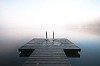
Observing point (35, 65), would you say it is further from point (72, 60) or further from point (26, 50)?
point (72, 60)

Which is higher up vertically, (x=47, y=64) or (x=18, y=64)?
(x=47, y=64)

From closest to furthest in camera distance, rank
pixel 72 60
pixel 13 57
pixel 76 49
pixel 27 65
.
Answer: pixel 27 65 < pixel 76 49 < pixel 72 60 < pixel 13 57

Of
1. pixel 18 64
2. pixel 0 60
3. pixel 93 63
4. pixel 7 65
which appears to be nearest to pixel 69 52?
pixel 93 63

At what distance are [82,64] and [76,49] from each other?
5.38 ft

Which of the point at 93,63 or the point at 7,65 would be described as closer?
the point at 7,65

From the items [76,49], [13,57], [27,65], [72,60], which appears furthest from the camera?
[13,57]

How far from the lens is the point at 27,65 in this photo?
170 inches

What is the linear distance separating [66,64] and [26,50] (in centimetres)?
452

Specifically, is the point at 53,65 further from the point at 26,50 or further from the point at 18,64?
the point at 18,64

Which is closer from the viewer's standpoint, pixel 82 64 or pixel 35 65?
pixel 35 65

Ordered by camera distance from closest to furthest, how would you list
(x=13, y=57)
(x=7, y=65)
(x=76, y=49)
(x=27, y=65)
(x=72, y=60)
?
(x=27, y=65) → (x=76, y=49) → (x=7, y=65) → (x=72, y=60) → (x=13, y=57)

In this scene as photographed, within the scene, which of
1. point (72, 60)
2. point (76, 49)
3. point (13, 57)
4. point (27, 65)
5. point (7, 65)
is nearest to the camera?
point (27, 65)

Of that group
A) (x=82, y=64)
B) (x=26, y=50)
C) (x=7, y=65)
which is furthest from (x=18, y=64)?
(x=82, y=64)

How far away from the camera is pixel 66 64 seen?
14.7 feet
